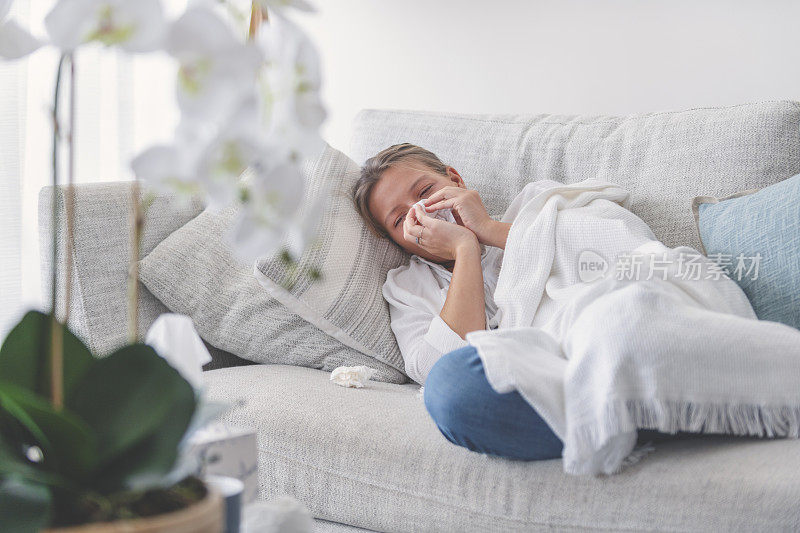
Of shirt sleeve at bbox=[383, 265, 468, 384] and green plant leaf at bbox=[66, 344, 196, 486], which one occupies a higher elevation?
green plant leaf at bbox=[66, 344, 196, 486]

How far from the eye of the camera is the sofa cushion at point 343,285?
1657 millimetres

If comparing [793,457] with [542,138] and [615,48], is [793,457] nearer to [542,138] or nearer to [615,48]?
[542,138]

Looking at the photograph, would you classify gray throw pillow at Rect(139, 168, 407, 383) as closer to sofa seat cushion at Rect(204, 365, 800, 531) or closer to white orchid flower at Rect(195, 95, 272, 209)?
sofa seat cushion at Rect(204, 365, 800, 531)

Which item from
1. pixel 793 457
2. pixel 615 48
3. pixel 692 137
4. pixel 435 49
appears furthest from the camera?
pixel 435 49

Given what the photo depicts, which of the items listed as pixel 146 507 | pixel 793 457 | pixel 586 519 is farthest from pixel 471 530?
pixel 146 507

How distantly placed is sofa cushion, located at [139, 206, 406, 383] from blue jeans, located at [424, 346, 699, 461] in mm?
557

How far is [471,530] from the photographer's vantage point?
115 cm

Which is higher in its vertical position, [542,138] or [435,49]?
[435,49]

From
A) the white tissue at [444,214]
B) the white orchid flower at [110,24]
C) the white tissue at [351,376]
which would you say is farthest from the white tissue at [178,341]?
the white tissue at [444,214]

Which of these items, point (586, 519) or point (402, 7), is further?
point (402, 7)

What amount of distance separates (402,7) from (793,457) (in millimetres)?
2071

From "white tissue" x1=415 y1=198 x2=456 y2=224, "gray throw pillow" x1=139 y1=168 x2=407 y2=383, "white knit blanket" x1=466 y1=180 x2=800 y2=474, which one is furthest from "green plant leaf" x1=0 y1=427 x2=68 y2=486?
"white tissue" x1=415 y1=198 x2=456 y2=224

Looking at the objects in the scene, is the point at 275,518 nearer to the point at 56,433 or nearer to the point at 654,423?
the point at 56,433

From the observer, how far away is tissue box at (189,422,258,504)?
0.75m
